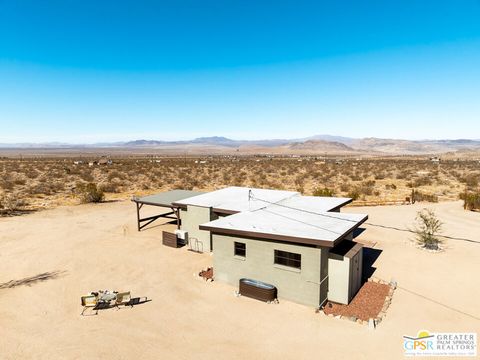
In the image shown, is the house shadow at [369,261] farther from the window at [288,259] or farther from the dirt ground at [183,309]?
the window at [288,259]

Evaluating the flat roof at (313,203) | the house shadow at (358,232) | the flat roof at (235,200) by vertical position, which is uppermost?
the flat roof at (235,200)

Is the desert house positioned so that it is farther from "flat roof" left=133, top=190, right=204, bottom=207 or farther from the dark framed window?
"flat roof" left=133, top=190, right=204, bottom=207

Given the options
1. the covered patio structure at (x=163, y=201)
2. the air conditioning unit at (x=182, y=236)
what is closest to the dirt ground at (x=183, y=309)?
the air conditioning unit at (x=182, y=236)

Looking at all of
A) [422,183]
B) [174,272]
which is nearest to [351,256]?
[174,272]

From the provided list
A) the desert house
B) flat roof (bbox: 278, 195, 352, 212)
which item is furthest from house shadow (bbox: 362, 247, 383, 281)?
flat roof (bbox: 278, 195, 352, 212)

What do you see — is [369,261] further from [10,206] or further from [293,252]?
[10,206]

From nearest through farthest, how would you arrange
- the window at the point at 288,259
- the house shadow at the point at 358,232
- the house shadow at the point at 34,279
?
the window at the point at 288,259 < the house shadow at the point at 34,279 < the house shadow at the point at 358,232

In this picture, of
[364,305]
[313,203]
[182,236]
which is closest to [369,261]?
[313,203]
